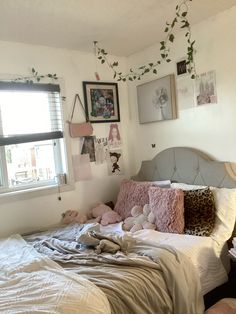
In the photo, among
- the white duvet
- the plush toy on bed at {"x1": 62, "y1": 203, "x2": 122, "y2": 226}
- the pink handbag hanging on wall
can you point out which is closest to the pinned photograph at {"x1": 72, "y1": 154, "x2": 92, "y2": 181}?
the pink handbag hanging on wall

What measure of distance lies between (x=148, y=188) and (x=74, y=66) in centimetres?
149

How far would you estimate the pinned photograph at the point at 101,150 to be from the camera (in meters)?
3.17

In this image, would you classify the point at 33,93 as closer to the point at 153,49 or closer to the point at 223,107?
the point at 153,49

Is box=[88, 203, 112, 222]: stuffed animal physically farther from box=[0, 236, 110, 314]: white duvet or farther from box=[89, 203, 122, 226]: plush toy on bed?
box=[0, 236, 110, 314]: white duvet

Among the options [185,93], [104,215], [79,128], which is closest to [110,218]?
[104,215]

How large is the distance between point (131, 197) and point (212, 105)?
3.73 feet

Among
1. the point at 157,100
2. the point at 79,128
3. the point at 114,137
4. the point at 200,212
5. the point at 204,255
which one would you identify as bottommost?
the point at 204,255

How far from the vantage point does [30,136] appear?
2736 millimetres

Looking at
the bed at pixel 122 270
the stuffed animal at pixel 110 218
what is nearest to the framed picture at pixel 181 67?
the bed at pixel 122 270

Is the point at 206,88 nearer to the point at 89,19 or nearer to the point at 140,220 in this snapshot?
the point at 89,19

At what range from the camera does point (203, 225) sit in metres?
2.22

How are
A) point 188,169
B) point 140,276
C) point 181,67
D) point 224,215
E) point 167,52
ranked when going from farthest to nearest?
point 167,52, point 181,67, point 188,169, point 224,215, point 140,276

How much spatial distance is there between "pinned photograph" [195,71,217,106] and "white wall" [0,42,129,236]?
103 centimetres

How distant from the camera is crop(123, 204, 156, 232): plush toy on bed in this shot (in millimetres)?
2441
